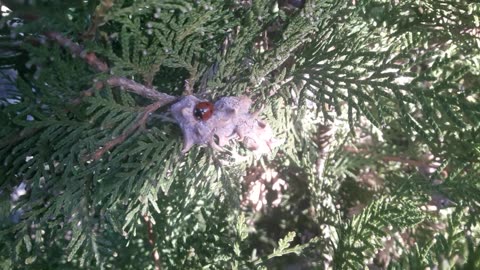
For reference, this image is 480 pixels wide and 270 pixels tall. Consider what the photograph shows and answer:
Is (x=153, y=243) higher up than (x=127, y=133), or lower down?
lower down

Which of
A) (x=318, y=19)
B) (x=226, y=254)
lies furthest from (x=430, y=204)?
(x=318, y=19)

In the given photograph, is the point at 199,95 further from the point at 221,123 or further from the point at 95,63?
the point at 95,63

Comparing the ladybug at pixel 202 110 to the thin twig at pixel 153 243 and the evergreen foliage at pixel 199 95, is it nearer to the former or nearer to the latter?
the evergreen foliage at pixel 199 95

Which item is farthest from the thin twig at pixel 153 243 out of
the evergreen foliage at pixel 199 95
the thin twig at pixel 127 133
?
the thin twig at pixel 127 133

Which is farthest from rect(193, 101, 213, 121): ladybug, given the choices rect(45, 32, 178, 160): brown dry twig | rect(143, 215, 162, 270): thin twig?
rect(143, 215, 162, 270): thin twig

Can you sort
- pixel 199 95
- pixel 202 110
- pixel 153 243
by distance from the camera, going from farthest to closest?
pixel 153 243 < pixel 199 95 < pixel 202 110

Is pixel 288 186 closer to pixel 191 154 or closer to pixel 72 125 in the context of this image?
pixel 191 154

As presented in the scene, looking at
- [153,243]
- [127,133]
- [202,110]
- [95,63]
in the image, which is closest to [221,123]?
[202,110]
